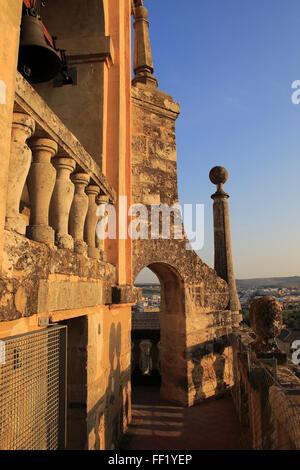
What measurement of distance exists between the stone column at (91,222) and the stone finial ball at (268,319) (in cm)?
218

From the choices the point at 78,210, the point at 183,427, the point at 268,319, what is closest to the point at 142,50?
the point at 78,210

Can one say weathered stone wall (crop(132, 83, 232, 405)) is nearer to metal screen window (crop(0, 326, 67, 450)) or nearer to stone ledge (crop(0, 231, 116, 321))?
stone ledge (crop(0, 231, 116, 321))

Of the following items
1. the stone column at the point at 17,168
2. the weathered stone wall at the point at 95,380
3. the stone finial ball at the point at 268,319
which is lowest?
the weathered stone wall at the point at 95,380

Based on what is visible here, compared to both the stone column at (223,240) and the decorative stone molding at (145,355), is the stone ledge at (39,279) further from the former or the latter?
the decorative stone molding at (145,355)

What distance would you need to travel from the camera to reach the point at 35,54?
2.79 metres

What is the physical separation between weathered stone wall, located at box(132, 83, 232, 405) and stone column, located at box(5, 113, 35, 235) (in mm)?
4843

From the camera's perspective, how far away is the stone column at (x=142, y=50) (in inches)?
303

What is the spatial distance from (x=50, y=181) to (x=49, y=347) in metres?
1.02

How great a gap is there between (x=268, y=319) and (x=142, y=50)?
7.03 m

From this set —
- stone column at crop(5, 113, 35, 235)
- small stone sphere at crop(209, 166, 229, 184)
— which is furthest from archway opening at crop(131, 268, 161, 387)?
stone column at crop(5, 113, 35, 235)

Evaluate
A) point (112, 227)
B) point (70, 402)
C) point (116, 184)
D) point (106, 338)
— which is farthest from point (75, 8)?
point (70, 402)

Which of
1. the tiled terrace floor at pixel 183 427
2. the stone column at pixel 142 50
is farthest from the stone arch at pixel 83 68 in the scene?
the tiled terrace floor at pixel 183 427

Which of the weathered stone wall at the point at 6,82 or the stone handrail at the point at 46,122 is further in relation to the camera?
the stone handrail at the point at 46,122

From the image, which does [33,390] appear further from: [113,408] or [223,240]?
[223,240]
